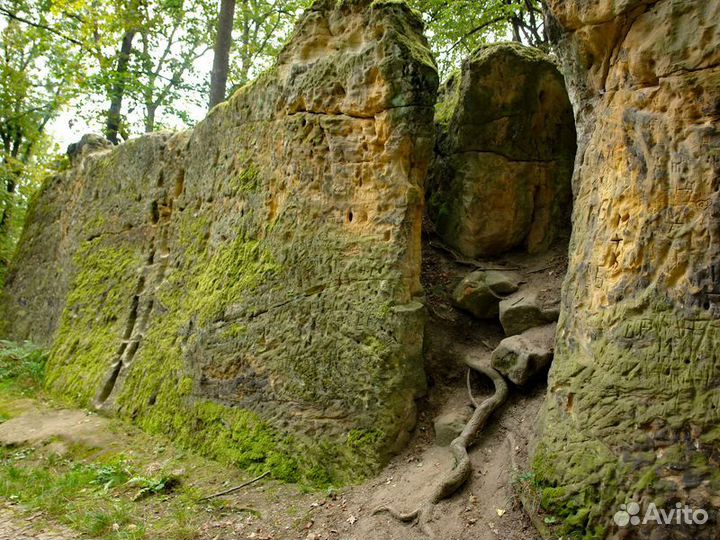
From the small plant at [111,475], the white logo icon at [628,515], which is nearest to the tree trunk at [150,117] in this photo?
the small plant at [111,475]

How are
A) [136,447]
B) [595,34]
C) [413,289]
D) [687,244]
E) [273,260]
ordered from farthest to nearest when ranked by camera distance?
[136,447], [273,260], [413,289], [595,34], [687,244]

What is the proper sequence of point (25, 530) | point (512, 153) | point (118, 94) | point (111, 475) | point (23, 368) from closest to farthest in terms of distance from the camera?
1. point (25, 530)
2. point (111, 475)
3. point (512, 153)
4. point (23, 368)
5. point (118, 94)

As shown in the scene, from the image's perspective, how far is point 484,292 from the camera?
6336 millimetres

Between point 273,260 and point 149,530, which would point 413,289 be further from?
point 149,530

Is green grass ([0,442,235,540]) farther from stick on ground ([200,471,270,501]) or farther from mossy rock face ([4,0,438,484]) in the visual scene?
mossy rock face ([4,0,438,484])

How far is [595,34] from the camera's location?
4.30 meters

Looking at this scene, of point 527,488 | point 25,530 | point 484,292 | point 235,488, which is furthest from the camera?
point 484,292

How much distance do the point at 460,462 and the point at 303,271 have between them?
262cm

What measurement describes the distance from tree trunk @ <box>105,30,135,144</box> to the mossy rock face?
7.40m

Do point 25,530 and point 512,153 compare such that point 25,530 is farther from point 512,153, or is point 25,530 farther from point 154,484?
point 512,153

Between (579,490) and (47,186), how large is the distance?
14348 mm

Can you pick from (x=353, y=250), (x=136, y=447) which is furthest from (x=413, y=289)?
(x=136, y=447)

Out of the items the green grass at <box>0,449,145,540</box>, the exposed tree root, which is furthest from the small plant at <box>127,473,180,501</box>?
the exposed tree root

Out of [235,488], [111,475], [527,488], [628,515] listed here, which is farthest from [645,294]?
[111,475]
